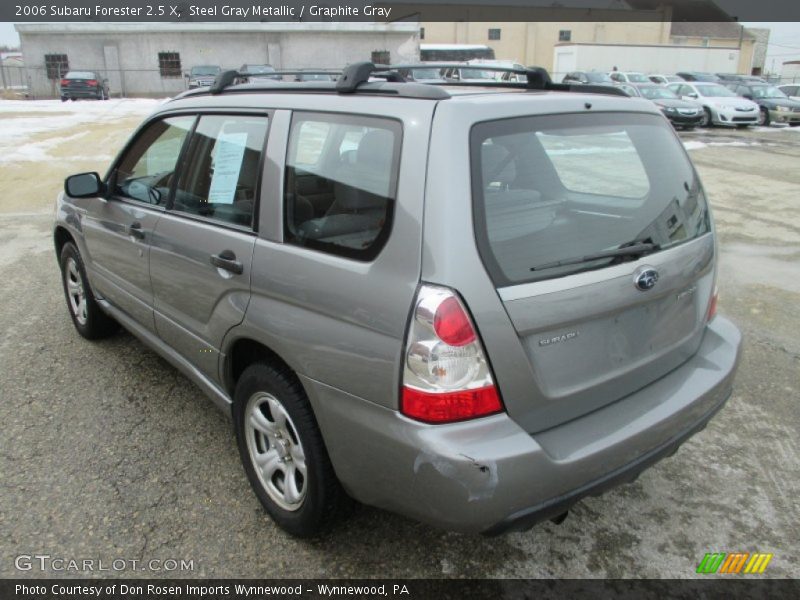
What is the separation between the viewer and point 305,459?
2.34 metres

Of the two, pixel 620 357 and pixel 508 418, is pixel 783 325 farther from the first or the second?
pixel 508 418

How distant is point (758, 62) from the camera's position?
68.8 meters

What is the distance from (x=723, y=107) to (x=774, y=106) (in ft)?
10.0

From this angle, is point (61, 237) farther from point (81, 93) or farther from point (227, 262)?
point (81, 93)

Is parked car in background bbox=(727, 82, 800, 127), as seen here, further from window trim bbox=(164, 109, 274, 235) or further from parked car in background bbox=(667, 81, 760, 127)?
window trim bbox=(164, 109, 274, 235)

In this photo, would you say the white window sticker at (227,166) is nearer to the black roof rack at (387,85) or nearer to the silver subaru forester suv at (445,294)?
the silver subaru forester suv at (445,294)

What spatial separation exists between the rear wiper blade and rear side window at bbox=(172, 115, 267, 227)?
1216mm

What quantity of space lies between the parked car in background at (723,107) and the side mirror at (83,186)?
2189 centimetres

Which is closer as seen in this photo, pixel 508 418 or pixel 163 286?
pixel 508 418

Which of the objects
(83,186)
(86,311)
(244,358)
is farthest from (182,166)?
(86,311)

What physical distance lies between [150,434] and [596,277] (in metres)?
2.40

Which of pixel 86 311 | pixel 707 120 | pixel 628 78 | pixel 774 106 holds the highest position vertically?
pixel 628 78

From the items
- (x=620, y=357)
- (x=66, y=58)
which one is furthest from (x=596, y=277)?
(x=66, y=58)

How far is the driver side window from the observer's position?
10.7ft
